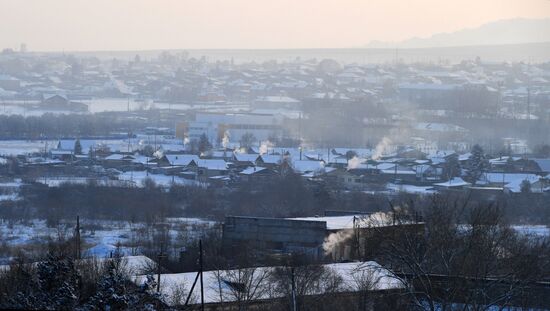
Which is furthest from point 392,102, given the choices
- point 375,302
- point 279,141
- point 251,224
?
point 375,302

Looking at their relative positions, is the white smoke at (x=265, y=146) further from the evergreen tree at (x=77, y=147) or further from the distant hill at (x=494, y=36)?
the distant hill at (x=494, y=36)

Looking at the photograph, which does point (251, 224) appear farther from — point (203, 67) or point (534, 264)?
point (203, 67)

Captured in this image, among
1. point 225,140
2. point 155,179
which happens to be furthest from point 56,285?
point 225,140

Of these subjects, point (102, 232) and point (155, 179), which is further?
point (155, 179)

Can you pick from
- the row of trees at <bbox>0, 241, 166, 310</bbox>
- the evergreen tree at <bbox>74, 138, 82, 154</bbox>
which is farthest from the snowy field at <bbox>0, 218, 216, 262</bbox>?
the evergreen tree at <bbox>74, 138, 82, 154</bbox>

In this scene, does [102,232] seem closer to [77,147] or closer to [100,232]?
[100,232]

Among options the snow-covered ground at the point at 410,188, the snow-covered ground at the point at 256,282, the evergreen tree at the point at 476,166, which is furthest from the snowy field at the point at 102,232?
the evergreen tree at the point at 476,166
